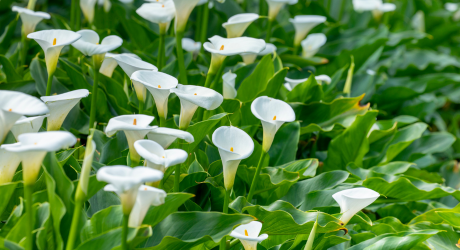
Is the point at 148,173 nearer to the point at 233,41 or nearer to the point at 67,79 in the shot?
the point at 233,41

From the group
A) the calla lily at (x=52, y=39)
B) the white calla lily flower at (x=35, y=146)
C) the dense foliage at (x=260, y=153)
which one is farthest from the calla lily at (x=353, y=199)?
the calla lily at (x=52, y=39)

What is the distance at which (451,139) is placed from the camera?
166 cm

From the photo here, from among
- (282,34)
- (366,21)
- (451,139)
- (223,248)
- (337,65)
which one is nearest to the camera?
(223,248)

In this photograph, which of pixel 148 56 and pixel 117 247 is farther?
pixel 148 56

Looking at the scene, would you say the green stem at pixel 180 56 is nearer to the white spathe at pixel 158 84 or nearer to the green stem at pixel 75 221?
the white spathe at pixel 158 84

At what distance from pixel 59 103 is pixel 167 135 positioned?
0.28 meters

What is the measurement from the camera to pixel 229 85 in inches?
47.8

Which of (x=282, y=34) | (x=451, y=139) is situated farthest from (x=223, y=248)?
(x=282, y=34)

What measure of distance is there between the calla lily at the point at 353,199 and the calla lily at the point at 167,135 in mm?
357

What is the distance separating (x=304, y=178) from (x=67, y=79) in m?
0.81

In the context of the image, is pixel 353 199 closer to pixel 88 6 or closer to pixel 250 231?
pixel 250 231

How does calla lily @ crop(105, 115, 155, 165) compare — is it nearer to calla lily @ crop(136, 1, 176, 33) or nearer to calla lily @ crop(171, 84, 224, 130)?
calla lily @ crop(171, 84, 224, 130)

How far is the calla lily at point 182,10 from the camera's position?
107cm

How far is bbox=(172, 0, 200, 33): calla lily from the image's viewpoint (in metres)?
1.07
